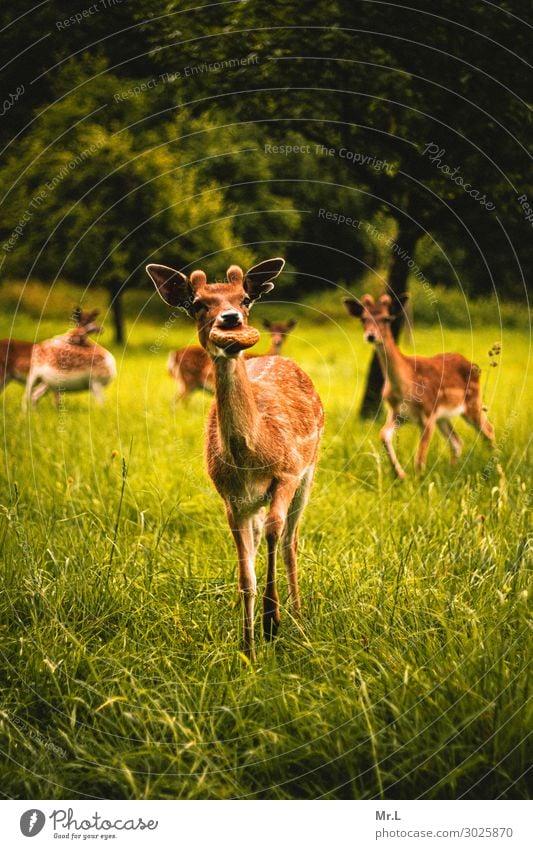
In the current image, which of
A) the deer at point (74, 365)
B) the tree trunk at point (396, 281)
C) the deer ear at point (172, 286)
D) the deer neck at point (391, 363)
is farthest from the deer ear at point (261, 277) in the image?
the deer at point (74, 365)


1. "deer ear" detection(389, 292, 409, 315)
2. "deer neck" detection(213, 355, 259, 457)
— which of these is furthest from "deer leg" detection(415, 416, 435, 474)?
"deer neck" detection(213, 355, 259, 457)

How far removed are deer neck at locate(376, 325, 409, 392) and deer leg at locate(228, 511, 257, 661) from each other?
14.0ft

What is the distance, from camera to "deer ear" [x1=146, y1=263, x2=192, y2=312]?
4.22 metres

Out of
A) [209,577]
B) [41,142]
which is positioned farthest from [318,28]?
[209,577]

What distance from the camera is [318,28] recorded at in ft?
18.7

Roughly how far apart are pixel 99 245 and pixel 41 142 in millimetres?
3549

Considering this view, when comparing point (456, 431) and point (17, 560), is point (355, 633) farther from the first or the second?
point (456, 431)

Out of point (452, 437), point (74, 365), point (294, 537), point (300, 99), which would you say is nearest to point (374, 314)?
point (452, 437)

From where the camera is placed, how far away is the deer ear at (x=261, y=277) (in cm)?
430

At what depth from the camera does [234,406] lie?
421 centimetres
